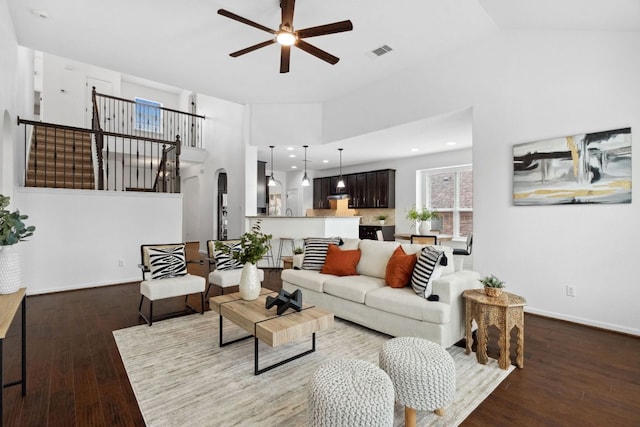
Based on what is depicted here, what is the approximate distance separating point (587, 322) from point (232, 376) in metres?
3.82

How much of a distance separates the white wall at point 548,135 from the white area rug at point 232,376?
1762mm

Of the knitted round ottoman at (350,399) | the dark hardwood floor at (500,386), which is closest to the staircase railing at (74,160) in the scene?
the dark hardwood floor at (500,386)

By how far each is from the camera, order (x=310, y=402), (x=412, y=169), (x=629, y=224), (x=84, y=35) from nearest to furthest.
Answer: (x=310, y=402), (x=629, y=224), (x=84, y=35), (x=412, y=169)

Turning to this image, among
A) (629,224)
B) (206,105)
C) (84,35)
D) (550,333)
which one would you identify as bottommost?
(550,333)

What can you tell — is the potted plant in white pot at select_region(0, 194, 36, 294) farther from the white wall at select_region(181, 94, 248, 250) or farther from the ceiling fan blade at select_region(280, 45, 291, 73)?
the white wall at select_region(181, 94, 248, 250)

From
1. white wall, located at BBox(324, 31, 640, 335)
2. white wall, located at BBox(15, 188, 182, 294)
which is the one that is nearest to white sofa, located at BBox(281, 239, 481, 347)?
white wall, located at BBox(324, 31, 640, 335)

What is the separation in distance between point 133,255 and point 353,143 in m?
4.79

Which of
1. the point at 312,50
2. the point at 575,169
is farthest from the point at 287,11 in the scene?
the point at 575,169

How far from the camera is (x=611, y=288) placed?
129 inches

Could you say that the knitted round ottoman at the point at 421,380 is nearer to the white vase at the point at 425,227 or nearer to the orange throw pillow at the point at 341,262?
the orange throw pillow at the point at 341,262

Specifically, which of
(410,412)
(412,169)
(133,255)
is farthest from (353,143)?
(410,412)

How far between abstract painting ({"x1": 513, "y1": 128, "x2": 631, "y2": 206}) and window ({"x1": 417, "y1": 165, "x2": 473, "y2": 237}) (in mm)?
3210

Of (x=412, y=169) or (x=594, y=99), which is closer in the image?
(x=594, y=99)

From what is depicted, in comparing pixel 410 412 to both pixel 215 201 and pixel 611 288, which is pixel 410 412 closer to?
pixel 611 288
